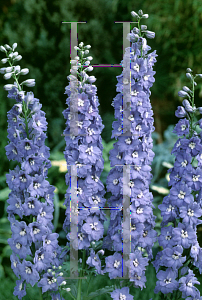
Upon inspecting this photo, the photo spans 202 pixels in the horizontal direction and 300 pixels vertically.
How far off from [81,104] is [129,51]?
411 mm

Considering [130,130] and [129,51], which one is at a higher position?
[129,51]

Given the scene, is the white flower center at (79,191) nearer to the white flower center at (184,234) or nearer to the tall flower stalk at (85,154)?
the tall flower stalk at (85,154)

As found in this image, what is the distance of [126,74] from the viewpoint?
79.3 inches

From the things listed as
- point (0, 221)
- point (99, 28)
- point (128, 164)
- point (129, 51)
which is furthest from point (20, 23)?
point (128, 164)

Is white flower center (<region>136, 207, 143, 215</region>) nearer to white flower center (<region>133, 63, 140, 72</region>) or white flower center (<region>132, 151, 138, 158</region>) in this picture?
white flower center (<region>132, 151, 138, 158</region>)

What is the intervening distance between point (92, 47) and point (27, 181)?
3.37 meters

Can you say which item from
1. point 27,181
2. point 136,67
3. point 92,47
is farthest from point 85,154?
point 92,47

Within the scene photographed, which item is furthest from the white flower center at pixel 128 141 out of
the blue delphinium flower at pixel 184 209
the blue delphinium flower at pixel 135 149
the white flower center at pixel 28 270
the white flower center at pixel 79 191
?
the white flower center at pixel 28 270

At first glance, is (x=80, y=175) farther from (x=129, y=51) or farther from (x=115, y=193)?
(x=129, y=51)

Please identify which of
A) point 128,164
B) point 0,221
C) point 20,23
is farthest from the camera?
point 20,23

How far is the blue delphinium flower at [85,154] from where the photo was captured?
6.63 ft

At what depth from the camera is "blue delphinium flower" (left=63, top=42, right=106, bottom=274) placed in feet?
6.63

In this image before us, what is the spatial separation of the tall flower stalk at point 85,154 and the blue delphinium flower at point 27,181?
15 centimetres

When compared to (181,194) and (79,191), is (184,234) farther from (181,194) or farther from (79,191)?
Result: (79,191)
